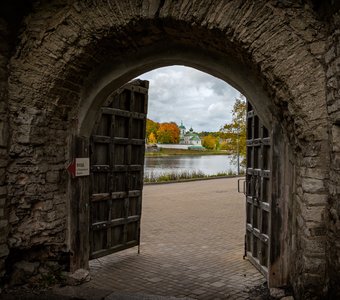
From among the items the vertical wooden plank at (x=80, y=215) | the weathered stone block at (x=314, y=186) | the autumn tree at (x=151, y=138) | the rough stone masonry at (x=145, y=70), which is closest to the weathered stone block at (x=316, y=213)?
the rough stone masonry at (x=145, y=70)

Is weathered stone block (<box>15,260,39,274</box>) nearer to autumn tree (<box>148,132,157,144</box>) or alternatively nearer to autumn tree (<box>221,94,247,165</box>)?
autumn tree (<box>221,94,247,165</box>)

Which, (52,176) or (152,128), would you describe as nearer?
(52,176)

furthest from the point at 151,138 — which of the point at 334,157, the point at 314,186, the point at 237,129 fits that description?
the point at 334,157

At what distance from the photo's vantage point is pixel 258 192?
508cm

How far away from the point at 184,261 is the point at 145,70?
286 cm

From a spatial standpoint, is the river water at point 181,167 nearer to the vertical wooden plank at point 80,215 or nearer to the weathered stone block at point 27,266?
the vertical wooden plank at point 80,215

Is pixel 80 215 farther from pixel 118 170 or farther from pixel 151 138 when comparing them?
pixel 151 138

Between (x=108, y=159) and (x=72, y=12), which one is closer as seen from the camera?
(x=72, y=12)

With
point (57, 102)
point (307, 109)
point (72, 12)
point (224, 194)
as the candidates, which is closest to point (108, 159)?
point (57, 102)

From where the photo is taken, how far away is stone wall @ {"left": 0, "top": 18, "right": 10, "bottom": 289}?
400 cm

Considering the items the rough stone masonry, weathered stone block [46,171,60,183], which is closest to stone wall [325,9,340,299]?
the rough stone masonry

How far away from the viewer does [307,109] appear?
3369 millimetres

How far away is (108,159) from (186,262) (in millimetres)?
1913

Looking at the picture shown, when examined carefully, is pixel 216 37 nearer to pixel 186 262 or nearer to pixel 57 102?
pixel 57 102
